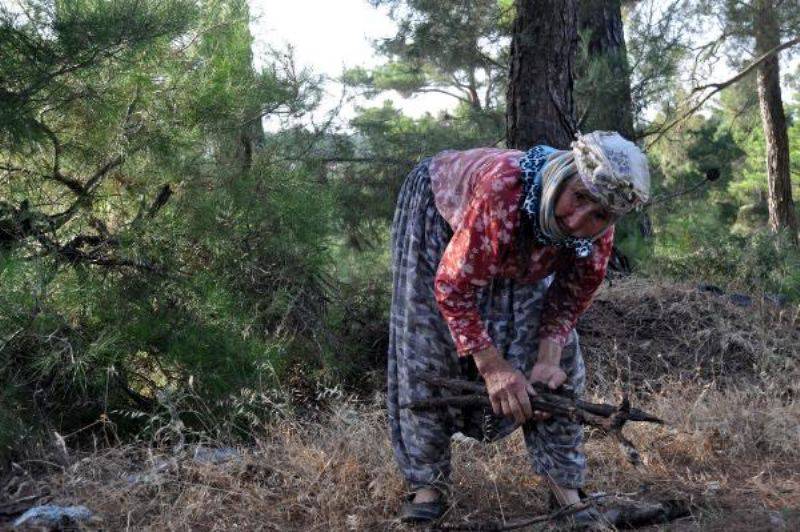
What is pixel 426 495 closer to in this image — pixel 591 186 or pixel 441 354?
pixel 441 354

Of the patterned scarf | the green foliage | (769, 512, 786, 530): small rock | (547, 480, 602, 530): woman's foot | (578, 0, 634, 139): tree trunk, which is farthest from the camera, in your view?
(578, 0, 634, 139): tree trunk

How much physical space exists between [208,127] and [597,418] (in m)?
2.96

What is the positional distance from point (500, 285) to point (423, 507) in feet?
2.35

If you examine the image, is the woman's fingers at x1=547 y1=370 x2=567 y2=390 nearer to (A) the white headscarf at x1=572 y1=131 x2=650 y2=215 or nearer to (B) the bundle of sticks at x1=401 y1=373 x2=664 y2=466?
(B) the bundle of sticks at x1=401 y1=373 x2=664 y2=466

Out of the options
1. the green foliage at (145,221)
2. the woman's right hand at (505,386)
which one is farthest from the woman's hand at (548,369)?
the green foliage at (145,221)

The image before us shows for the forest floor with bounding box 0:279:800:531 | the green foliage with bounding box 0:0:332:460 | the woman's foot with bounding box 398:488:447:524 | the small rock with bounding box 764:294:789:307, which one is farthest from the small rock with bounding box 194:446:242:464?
the small rock with bounding box 764:294:789:307

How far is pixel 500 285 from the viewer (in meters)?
2.59

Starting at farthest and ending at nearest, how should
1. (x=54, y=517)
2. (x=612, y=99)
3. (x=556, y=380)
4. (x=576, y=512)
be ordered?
1. (x=612, y=99)
2. (x=54, y=517)
3. (x=576, y=512)
4. (x=556, y=380)

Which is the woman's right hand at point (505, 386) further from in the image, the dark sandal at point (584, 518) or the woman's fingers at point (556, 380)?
the dark sandal at point (584, 518)

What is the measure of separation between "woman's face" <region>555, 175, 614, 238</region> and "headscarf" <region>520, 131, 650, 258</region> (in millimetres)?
15

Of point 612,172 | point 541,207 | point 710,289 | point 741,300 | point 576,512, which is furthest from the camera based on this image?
point 710,289

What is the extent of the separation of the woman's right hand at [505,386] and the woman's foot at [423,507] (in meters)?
0.48

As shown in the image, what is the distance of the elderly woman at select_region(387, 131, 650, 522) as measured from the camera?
2.12 meters

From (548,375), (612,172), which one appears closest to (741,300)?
(548,375)
